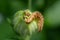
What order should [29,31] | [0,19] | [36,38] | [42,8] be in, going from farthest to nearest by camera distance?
1. [42,8]
2. [0,19]
3. [36,38]
4. [29,31]

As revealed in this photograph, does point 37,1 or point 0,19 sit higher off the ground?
point 37,1

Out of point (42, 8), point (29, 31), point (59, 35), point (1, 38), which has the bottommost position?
point (29, 31)

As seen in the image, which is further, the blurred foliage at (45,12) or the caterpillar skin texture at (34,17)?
the blurred foliage at (45,12)

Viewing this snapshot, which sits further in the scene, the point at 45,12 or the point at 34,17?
the point at 45,12

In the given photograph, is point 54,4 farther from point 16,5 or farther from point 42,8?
point 16,5

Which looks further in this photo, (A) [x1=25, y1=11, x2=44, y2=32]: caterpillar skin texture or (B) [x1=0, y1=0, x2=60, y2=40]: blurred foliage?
(B) [x1=0, y1=0, x2=60, y2=40]: blurred foliage

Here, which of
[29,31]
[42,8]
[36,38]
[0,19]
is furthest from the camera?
[42,8]

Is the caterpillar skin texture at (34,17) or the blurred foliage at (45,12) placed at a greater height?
the blurred foliage at (45,12)

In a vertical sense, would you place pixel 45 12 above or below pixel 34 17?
above

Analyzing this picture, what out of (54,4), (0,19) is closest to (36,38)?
(0,19)

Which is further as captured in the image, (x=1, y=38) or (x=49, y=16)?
(x=49, y=16)

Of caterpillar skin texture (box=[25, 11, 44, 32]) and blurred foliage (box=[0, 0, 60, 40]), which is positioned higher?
blurred foliage (box=[0, 0, 60, 40])
